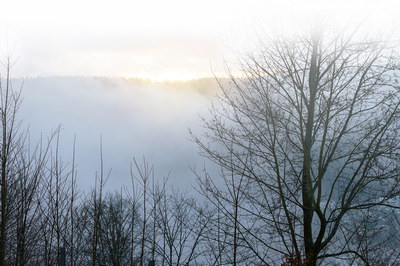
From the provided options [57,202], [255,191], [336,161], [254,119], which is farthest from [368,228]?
[57,202]

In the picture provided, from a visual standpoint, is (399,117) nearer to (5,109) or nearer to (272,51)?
(272,51)

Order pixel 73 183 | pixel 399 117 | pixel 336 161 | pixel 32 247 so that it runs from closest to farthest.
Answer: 1. pixel 399 117
2. pixel 336 161
3. pixel 32 247
4. pixel 73 183

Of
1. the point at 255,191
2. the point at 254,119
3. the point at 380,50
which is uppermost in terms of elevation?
the point at 380,50

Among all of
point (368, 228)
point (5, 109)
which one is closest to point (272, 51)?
point (368, 228)

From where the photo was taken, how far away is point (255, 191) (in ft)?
36.1

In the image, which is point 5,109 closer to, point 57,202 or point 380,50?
point 57,202

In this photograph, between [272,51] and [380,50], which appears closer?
[380,50]

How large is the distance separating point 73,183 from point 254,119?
5431 millimetres

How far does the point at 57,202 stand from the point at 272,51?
586cm

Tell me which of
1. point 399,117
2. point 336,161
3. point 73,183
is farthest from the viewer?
point 73,183

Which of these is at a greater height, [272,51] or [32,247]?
[272,51]

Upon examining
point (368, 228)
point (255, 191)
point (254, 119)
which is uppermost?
point (254, 119)

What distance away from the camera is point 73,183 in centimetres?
1362

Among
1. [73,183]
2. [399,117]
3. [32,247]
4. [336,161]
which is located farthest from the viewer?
[73,183]
